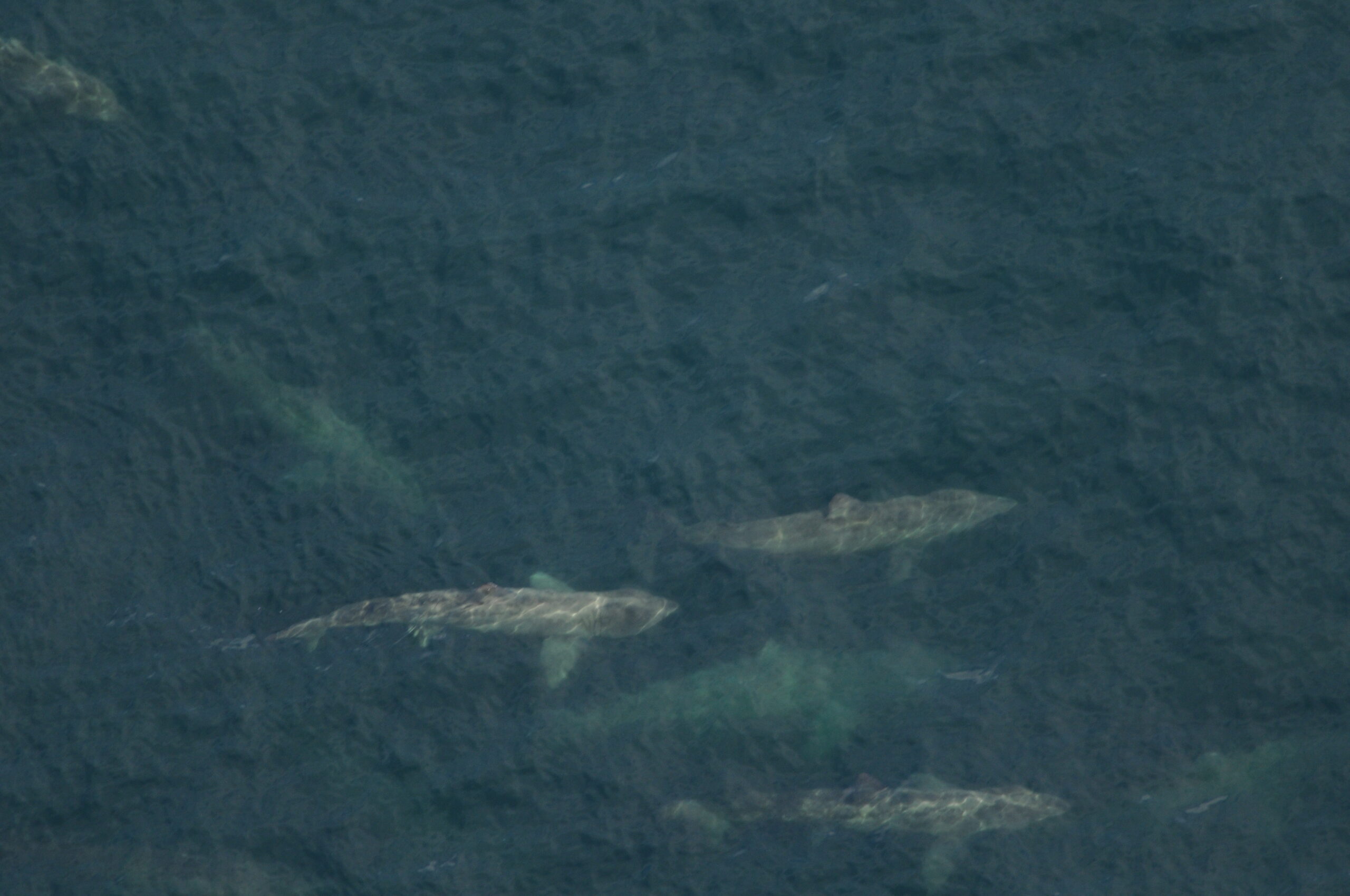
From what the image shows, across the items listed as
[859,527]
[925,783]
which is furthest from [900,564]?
[925,783]

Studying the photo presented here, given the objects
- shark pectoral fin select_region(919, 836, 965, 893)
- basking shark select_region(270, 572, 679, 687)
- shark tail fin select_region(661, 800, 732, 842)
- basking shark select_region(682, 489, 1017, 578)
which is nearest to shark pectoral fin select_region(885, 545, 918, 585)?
basking shark select_region(682, 489, 1017, 578)

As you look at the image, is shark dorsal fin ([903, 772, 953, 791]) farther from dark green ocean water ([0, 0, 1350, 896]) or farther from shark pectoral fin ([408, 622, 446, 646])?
shark pectoral fin ([408, 622, 446, 646])

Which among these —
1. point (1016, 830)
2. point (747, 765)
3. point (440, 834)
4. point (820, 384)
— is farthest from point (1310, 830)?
point (440, 834)

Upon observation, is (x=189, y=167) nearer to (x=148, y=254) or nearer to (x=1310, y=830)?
(x=148, y=254)

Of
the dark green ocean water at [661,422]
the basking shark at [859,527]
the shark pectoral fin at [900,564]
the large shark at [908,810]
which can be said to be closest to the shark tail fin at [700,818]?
the large shark at [908,810]

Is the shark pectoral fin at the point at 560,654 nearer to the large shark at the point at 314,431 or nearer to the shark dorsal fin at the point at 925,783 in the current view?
the large shark at the point at 314,431

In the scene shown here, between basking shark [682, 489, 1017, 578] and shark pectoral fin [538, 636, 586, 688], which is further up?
basking shark [682, 489, 1017, 578]
